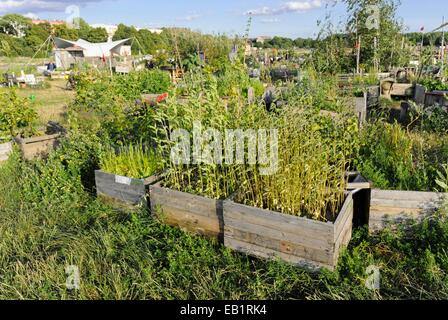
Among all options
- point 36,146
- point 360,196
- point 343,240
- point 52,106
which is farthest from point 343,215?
point 52,106

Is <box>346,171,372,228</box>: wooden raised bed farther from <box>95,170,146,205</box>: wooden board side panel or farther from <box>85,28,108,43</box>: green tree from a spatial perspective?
<box>85,28,108,43</box>: green tree

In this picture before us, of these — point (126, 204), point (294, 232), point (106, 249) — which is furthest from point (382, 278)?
point (126, 204)

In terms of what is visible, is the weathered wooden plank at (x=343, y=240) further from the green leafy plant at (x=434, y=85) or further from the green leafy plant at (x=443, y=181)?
the green leafy plant at (x=434, y=85)

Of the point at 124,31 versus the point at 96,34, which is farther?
the point at 124,31

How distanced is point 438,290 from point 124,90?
23.7ft

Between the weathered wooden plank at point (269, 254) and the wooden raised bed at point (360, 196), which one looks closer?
the weathered wooden plank at point (269, 254)

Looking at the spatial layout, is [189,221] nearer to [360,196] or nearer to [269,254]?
[269,254]

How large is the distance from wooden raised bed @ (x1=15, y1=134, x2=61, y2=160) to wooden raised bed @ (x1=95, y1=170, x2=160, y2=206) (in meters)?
1.80

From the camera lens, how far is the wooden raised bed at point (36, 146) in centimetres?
491

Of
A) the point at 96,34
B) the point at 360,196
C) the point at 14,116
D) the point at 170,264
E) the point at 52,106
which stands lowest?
the point at 170,264

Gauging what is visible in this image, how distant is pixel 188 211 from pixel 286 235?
2.87 feet

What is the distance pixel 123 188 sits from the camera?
348cm

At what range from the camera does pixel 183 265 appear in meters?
2.59

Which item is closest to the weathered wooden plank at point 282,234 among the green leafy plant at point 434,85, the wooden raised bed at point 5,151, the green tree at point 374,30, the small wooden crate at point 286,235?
the small wooden crate at point 286,235
